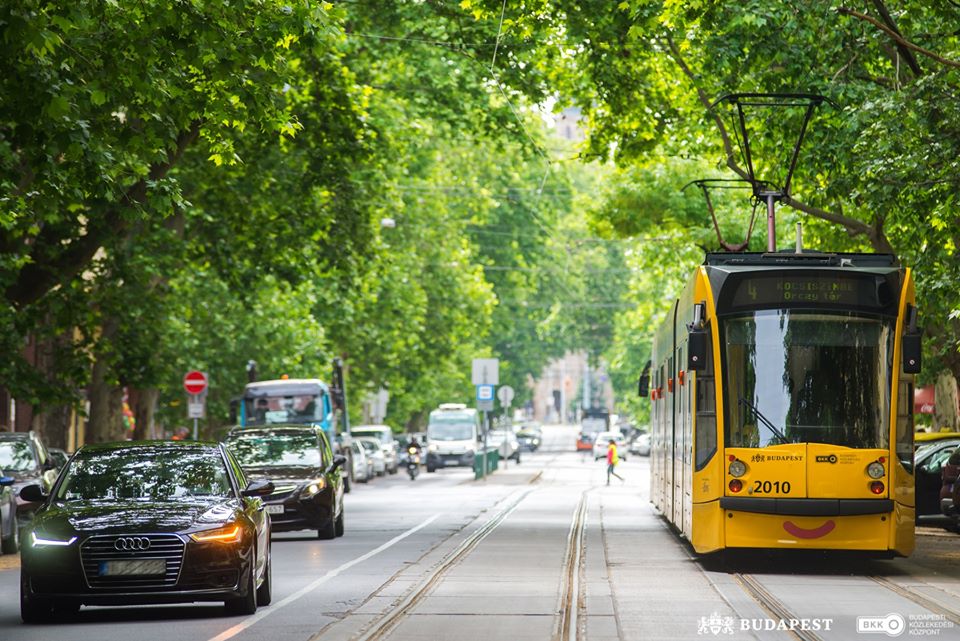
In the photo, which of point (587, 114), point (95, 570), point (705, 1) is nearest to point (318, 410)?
point (587, 114)

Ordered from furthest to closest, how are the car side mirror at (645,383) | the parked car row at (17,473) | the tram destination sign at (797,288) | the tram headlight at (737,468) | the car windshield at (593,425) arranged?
the car windshield at (593,425), the car side mirror at (645,383), the parked car row at (17,473), the tram destination sign at (797,288), the tram headlight at (737,468)

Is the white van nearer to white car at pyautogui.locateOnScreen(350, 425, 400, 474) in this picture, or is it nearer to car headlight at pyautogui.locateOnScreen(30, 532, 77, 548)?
white car at pyautogui.locateOnScreen(350, 425, 400, 474)

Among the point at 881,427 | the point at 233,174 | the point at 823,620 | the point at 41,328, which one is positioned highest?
the point at 233,174

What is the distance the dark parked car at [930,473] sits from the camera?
29562mm

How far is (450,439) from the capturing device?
73.1 meters

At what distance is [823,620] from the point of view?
13.7 metres

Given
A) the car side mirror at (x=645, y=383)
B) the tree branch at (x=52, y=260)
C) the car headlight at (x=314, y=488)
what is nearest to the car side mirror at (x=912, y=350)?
the car headlight at (x=314, y=488)

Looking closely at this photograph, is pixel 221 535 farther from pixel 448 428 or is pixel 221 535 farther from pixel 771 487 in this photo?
pixel 448 428

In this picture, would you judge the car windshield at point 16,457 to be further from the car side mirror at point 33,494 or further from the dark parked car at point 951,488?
the dark parked car at point 951,488

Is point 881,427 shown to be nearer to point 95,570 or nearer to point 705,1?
point 705,1

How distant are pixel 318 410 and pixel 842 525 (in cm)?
3076

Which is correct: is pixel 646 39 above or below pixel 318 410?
above

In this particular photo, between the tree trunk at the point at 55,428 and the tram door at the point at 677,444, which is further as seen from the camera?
the tree trunk at the point at 55,428

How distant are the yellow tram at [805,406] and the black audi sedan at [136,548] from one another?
18.2 feet
